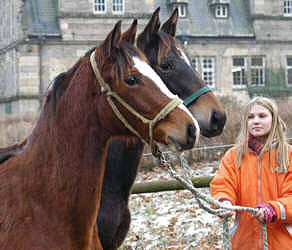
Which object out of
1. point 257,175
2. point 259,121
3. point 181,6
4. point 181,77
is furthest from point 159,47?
point 181,6

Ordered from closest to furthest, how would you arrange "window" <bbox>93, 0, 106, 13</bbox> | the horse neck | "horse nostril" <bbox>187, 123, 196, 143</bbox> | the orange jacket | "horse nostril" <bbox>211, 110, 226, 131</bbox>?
"horse nostril" <bbox>187, 123, 196, 143</bbox>
the horse neck
the orange jacket
"horse nostril" <bbox>211, 110, 226, 131</bbox>
"window" <bbox>93, 0, 106, 13</bbox>

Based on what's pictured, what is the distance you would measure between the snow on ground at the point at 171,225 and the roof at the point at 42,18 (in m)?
18.5

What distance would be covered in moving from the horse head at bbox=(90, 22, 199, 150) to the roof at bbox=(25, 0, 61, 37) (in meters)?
24.2

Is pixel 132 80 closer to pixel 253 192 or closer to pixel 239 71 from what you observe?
pixel 253 192

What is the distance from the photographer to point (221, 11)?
29812mm

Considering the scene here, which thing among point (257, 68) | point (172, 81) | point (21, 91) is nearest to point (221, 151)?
point (172, 81)

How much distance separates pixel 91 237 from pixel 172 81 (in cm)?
146

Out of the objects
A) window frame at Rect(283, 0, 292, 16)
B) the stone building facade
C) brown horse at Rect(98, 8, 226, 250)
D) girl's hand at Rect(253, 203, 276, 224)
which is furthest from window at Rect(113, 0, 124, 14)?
girl's hand at Rect(253, 203, 276, 224)

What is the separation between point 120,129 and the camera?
9.23 feet

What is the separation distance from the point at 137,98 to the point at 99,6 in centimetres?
2686

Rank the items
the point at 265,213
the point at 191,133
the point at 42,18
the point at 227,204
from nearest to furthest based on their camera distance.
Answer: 1. the point at 191,133
2. the point at 265,213
3. the point at 227,204
4. the point at 42,18

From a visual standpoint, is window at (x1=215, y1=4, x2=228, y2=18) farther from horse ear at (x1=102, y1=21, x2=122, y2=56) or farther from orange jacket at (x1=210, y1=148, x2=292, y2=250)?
horse ear at (x1=102, y1=21, x2=122, y2=56)

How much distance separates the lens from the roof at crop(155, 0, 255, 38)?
2886cm

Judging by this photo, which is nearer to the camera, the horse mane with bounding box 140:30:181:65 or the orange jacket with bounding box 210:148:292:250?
the orange jacket with bounding box 210:148:292:250
